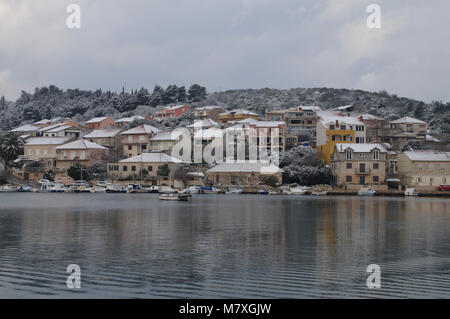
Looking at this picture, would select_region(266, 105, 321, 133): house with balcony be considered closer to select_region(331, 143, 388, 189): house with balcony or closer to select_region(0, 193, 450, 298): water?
select_region(331, 143, 388, 189): house with balcony

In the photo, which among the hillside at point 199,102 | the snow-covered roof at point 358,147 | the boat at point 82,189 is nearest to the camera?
the snow-covered roof at point 358,147

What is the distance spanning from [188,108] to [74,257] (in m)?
116

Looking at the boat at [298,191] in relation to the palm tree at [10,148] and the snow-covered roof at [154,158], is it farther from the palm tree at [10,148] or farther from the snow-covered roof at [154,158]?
the palm tree at [10,148]

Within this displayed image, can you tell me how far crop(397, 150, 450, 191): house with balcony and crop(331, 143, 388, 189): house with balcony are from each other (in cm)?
358

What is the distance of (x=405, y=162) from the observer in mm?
75688

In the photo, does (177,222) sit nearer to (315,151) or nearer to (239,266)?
(239,266)

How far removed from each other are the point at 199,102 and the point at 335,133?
79785mm

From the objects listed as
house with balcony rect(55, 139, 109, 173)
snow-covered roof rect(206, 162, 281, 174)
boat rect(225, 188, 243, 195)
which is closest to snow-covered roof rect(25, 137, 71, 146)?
house with balcony rect(55, 139, 109, 173)

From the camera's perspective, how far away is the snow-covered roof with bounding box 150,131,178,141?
87.9 m

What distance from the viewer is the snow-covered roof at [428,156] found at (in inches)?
2926

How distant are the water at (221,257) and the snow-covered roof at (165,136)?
53.0 meters

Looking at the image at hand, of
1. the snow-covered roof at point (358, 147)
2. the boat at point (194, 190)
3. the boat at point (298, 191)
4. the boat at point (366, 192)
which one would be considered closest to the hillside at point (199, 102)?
the snow-covered roof at point (358, 147)

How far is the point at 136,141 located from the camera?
92188 millimetres

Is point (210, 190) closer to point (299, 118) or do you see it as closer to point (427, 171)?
point (427, 171)
